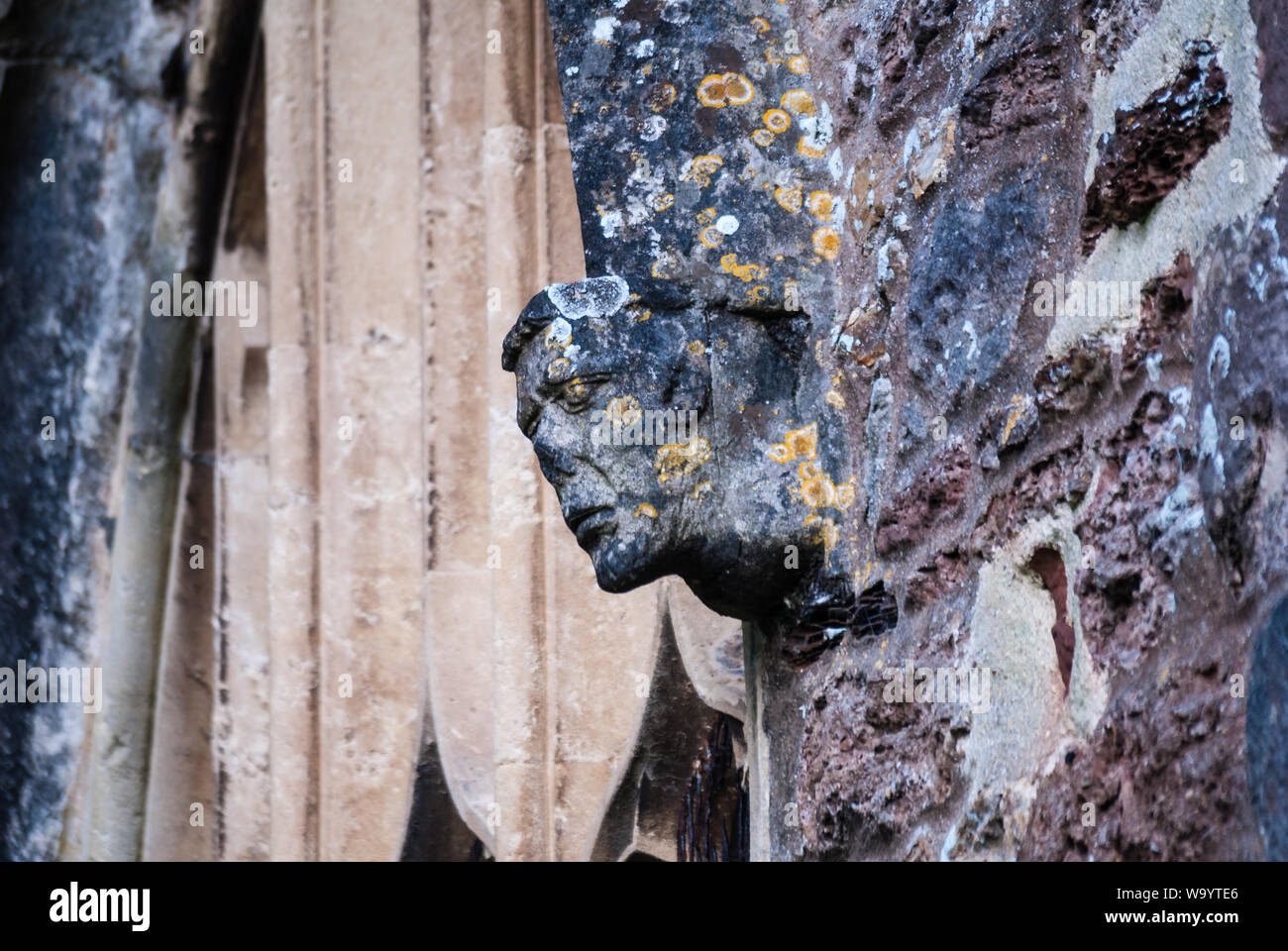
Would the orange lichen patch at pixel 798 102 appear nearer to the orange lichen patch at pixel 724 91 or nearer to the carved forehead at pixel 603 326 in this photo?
the orange lichen patch at pixel 724 91

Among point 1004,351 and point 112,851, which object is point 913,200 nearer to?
point 1004,351

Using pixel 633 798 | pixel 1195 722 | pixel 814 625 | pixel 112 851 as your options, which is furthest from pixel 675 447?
pixel 112 851

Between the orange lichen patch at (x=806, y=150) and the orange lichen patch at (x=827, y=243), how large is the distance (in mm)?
78

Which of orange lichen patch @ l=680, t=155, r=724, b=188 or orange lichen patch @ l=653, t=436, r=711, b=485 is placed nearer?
orange lichen patch @ l=653, t=436, r=711, b=485

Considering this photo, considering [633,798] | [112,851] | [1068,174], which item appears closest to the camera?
[1068,174]

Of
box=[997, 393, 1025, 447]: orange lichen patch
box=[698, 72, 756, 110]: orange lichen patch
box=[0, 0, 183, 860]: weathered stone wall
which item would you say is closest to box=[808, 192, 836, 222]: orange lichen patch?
box=[698, 72, 756, 110]: orange lichen patch

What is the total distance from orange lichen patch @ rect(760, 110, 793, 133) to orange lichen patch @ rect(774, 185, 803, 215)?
6 centimetres

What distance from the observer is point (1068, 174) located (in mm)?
1112

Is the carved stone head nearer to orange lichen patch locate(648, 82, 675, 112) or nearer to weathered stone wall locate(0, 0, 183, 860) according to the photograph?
orange lichen patch locate(648, 82, 675, 112)

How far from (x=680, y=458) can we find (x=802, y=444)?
0.11 m

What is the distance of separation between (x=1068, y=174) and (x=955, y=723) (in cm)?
39

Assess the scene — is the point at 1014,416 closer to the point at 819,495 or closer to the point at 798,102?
the point at 819,495

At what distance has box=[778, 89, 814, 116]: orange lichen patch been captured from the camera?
158cm

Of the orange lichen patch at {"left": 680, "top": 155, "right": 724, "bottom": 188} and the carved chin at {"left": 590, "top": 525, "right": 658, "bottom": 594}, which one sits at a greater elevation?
the orange lichen patch at {"left": 680, "top": 155, "right": 724, "bottom": 188}
